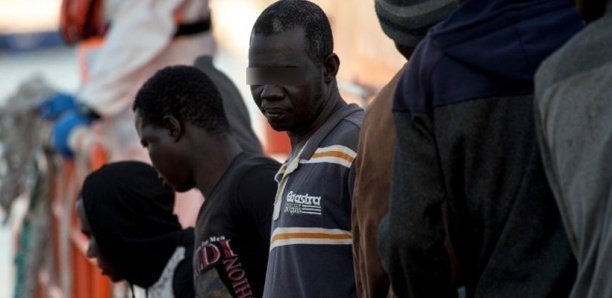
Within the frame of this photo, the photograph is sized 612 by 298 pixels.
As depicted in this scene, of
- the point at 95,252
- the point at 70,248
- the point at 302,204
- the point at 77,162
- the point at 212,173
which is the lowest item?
the point at 70,248

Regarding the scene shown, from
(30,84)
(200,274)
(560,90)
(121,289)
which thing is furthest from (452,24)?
(30,84)

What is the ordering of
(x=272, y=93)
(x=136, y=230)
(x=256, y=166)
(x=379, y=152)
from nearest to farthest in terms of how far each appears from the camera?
1. (x=379, y=152)
2. (x=272, y=93)
3. (x=256, y=166)
4. (x=136, y=230)

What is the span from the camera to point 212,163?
3768 millimetres

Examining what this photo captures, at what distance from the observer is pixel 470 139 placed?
2.60 metres

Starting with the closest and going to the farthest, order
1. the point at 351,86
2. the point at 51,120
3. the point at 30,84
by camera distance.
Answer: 1. the point at 351,86
2. the point at 51,120
3. the point at 30,84

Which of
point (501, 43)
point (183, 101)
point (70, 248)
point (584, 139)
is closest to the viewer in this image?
point (584, 139)

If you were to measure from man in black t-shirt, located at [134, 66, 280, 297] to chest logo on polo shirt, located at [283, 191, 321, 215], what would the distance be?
33 cm

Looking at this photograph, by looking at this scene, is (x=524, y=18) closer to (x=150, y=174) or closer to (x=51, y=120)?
(x=150, y=174)

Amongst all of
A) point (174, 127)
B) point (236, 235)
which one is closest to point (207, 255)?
point (236, 235)

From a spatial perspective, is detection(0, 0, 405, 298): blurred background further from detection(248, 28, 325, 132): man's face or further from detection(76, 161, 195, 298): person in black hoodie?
detection(248, 28, 325, 132): man's face

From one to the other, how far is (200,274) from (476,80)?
1218 mm

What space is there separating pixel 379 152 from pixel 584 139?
1.82 ft

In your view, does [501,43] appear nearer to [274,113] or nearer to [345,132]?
[345,132]

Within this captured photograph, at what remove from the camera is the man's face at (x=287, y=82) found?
3353 millimetres
